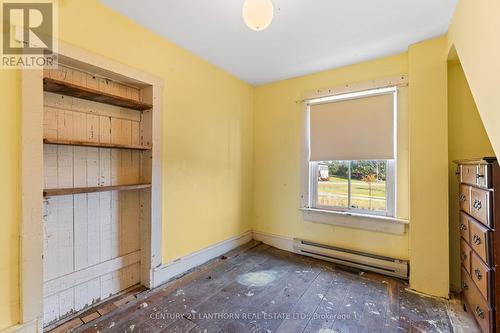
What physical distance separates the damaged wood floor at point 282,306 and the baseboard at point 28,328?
0.24 meters

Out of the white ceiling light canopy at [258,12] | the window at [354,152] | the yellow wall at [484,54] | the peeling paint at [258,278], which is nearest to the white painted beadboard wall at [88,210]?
the peeling paint at [258,278]

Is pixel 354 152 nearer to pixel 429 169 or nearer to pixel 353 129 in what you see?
pixel 353 129

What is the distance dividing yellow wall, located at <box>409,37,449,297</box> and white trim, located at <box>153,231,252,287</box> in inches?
79.6

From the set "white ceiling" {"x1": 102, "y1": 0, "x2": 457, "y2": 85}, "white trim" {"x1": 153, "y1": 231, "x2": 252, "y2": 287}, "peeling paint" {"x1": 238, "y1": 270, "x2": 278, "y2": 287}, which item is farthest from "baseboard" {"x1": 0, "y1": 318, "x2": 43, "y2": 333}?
"white ceiling" {"x1": 102, "y1": 0, "x2": 457, "y2": 85}

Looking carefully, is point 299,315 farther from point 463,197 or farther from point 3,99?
point 3,99

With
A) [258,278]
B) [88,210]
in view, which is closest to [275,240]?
[258,278]

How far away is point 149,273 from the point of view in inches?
84.1

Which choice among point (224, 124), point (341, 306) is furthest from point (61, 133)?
point (341, 306)

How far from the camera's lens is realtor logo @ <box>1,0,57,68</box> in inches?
55.0

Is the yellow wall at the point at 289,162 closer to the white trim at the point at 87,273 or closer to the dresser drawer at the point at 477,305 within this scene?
the dresser drawer at the point at 477,305

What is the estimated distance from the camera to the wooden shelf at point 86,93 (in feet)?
5.05

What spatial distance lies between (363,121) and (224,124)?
167 centimetres

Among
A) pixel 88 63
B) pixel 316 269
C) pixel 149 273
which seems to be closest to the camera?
pixel 88 63

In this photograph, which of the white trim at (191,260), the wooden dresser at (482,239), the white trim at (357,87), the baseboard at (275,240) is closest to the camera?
the wooden dresser at (482,239)
